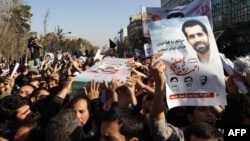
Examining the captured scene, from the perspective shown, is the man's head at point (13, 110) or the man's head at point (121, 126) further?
the man's head at point (13, 110)

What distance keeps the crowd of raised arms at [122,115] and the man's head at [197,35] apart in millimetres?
338

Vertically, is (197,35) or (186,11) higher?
(186,11)

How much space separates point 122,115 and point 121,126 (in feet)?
0.32

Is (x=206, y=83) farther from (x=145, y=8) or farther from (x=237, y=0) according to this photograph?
(x=237, y=0)

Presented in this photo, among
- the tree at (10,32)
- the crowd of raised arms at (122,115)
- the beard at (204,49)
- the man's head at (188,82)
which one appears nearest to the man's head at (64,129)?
the crowd of raised arms at (122,115)

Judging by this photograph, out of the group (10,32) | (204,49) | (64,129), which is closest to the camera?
(64,129)

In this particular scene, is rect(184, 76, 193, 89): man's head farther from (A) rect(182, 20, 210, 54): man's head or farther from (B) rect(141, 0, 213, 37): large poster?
(B) rect(141, 0, 213, 37): large poster

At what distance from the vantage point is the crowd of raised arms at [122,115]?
3295mm

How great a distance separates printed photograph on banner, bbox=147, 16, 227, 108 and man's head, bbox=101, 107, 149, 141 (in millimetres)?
510

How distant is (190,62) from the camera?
3717mm

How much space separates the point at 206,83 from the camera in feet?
12.1

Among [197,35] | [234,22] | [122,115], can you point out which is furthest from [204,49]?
[234,22]

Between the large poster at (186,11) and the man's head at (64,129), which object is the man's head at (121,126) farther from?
the large poster at (186,11)

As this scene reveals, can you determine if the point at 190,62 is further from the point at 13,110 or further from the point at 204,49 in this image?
the point at 13,110
